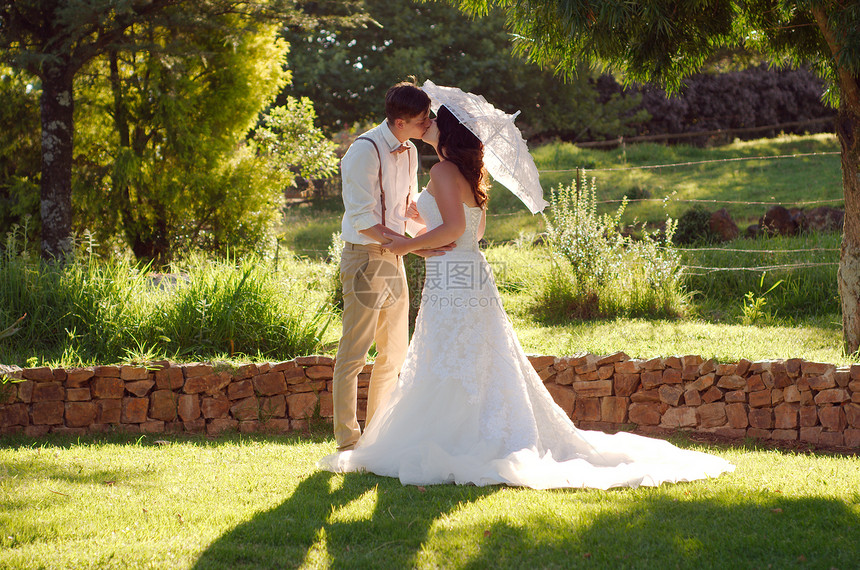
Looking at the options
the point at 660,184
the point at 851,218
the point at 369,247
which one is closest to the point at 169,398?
the point at 369,247

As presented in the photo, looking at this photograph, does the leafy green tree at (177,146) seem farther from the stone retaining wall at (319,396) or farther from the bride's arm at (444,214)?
the bride's arm at (444,214)

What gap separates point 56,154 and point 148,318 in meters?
3.84

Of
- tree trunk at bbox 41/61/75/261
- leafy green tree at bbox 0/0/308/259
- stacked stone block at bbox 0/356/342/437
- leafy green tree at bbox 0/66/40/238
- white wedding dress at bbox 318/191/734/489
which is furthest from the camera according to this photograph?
leafy green tree at bbox 0/66/40/238

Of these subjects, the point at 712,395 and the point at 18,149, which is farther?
the point at 18,149

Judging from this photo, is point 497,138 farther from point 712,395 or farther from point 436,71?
point 436,71

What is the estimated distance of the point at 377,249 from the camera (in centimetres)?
426

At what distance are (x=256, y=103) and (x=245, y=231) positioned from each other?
1807 mm

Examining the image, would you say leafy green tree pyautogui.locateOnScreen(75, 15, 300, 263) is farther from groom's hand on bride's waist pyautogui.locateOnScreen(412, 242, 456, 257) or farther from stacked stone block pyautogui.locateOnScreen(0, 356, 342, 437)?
groom's hand on bride's waist pyautogui.locateOnScreen(412, 242, 456, 257)

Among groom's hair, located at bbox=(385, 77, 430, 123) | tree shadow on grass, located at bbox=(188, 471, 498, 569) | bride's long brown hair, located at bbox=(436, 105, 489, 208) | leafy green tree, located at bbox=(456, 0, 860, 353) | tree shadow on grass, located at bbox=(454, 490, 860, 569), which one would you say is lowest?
tree shadow on grass, located at bbox=(188, 471, 498, 569)

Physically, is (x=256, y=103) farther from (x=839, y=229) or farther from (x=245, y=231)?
(x=839, y=229)

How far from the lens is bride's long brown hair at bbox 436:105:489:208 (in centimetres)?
395

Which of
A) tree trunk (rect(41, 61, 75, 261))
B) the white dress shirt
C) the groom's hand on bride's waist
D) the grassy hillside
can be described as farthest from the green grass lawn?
the grassy hillside

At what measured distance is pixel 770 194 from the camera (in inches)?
554

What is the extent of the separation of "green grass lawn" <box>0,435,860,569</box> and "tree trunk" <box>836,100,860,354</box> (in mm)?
1789
